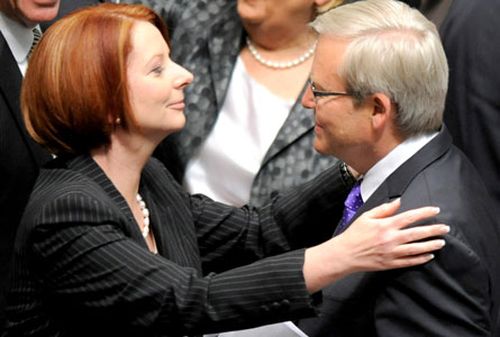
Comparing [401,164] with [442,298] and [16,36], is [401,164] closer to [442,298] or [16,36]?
[442,298]

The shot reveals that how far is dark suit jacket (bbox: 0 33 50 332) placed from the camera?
3.14 m

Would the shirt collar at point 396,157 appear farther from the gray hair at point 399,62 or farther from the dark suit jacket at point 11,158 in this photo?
the dark suit jacket at point 11,158

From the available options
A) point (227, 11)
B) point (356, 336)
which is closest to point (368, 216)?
point (356, 336)

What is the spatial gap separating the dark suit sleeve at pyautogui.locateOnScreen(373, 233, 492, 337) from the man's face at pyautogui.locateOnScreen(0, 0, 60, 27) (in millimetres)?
1382

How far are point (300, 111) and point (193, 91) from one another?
0.33 m

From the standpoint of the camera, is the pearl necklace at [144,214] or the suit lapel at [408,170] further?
the pearl necklace at [144,214]

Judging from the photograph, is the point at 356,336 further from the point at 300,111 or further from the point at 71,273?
the point at 300,111

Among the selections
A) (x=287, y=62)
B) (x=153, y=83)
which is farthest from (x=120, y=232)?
(x=287, y=62)

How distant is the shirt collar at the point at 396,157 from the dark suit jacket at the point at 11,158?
1.03m

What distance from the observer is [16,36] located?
3.29 meters

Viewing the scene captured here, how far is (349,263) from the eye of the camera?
238cm

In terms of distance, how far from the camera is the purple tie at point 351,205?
273 cm

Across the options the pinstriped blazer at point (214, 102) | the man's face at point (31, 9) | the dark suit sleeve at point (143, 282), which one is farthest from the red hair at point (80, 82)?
the pinstriped blazer at point (214, 102)

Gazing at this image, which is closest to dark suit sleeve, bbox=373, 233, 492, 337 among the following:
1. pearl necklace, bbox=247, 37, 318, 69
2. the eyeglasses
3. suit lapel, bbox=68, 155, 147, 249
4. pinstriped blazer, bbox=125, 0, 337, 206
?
the eyeglasses
